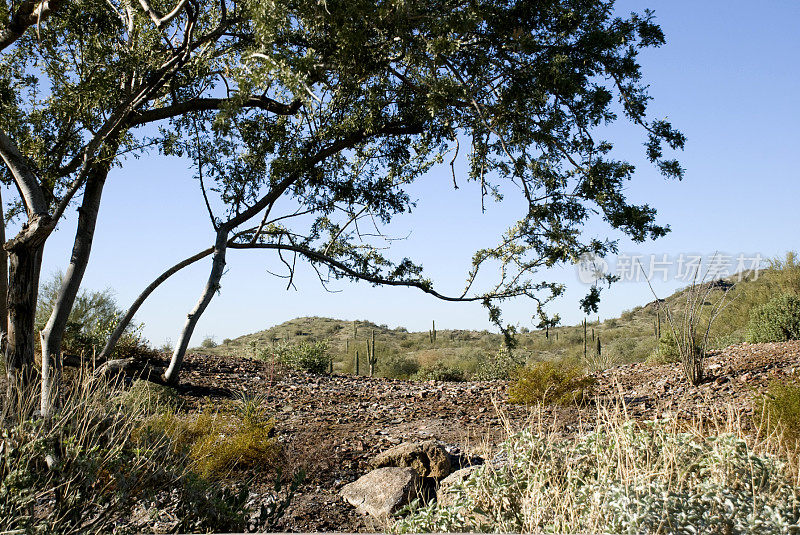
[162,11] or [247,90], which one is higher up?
[162,11]

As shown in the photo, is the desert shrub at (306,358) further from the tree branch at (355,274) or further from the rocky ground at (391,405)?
the tree branch at (355,274)

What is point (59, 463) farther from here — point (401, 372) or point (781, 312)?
point (401, 372)

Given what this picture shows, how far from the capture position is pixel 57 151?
8.05 metres

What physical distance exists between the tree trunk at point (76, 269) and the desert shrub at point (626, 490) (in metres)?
4.86

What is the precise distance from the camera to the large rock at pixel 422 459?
6309mm

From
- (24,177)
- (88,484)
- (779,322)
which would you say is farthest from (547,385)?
(779,322)

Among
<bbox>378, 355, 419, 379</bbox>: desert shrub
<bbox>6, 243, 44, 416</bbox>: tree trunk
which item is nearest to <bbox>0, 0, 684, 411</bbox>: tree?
<bbox>6, 243, 44, 416</bbox>: tree trunk

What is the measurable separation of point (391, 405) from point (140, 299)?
3853 millimetres

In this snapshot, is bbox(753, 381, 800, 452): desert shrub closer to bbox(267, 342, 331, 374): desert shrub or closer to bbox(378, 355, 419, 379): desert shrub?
bbox(267, 342, 331, 374): desert shrub

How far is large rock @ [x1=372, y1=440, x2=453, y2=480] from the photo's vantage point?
6.31m

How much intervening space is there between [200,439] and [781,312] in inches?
471

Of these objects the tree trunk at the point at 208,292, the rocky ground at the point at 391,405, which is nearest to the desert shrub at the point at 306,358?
the rocky ground at the point at 391,405

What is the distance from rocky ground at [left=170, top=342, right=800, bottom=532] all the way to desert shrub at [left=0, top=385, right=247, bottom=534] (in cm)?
137

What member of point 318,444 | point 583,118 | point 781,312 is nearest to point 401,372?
point 781,312
